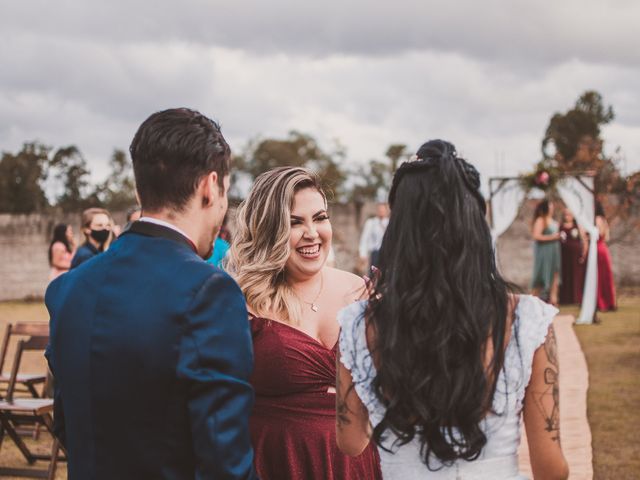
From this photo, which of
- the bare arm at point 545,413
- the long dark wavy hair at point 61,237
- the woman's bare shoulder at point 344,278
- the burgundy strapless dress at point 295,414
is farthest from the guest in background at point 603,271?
the bare arm at point 545,413

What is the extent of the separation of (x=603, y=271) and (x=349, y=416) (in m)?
14.6

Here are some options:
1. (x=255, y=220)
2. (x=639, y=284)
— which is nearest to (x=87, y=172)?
(x=639, y=284)

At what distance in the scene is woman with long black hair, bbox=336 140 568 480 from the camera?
203 centimetres

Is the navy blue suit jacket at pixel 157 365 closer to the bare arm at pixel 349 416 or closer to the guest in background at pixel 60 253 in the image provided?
the bare arm at pixel 349 416

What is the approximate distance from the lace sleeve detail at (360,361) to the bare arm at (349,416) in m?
0.03

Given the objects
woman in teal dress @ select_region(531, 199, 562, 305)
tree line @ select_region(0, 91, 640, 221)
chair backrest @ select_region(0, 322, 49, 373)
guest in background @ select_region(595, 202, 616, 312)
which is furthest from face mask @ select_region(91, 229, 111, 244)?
tree line @ select_region(0, 91, 640, 221)

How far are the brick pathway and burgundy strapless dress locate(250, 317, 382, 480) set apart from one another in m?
2.95

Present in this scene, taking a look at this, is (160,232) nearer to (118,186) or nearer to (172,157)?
(172,157)

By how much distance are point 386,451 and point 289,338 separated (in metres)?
0.91

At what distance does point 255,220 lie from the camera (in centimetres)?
329

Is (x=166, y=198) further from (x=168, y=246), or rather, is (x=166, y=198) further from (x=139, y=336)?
(x=139, y=336)

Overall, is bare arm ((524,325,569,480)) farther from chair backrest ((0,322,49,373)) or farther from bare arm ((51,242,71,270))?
bare arm ((51,242,71,270))

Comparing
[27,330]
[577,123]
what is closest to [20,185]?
[577,123]

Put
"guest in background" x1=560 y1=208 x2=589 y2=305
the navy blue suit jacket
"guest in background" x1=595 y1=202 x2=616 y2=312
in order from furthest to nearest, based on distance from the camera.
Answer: "guest in background" x1=560 y1=208 x2=589 y2=305 → "guest in background" x1=595 y1=202 x2=616 y2=312 → the navy blue suit jacket
